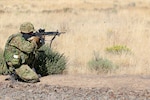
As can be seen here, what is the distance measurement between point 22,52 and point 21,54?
5 centimetres

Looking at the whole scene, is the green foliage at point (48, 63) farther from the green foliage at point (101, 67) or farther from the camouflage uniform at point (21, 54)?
the camouflage uniform at point (21, 54)

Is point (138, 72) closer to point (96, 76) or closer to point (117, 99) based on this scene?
point (96, 76)

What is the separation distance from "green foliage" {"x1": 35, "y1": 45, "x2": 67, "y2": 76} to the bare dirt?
1.15 ft

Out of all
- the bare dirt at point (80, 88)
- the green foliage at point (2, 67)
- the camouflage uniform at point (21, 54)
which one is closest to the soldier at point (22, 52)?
the camouflage uniform at point (21, 54)

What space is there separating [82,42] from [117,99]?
9.32m

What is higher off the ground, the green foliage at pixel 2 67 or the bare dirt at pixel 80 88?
the green foliage at pixel 2 67

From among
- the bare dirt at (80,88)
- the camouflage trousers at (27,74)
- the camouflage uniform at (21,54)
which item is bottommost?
the bare dirt at (80,88)

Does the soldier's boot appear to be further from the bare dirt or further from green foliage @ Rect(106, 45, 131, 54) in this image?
green foliage @ Rect(106, 45, 131, 54)

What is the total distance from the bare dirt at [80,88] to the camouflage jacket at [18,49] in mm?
551

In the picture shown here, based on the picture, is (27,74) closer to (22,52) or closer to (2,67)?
(22,52)

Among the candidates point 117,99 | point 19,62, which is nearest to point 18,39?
point 19,62

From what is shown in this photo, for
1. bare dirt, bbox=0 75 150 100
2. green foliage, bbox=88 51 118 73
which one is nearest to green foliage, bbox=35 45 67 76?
bare dirt, bbox=0 75 150 100

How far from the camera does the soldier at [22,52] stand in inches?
433

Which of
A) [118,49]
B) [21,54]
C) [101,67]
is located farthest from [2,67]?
[118,49]
